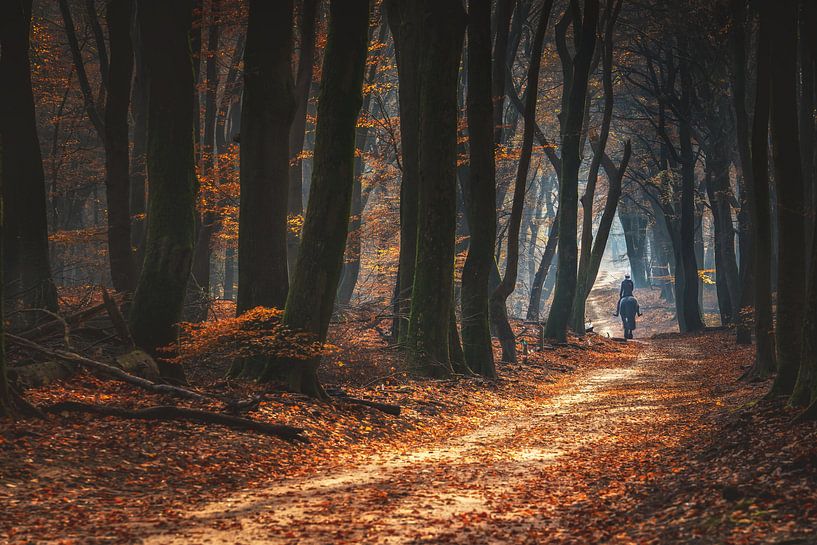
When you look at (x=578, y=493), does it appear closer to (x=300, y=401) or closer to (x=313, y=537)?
(x=313, y=537)

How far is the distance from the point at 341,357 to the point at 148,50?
692cm

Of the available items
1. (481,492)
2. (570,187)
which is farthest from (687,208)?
(481,492)

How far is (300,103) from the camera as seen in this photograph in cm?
1891

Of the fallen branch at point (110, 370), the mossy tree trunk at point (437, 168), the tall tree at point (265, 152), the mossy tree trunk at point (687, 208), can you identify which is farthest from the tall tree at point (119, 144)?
the mossy tree trunk at point (687, 208)

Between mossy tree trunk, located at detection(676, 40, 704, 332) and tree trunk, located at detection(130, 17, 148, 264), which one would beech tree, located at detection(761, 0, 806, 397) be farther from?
mossy tree trunk, located at detection(676, 40, 704, 332)

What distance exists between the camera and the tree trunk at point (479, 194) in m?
16.7

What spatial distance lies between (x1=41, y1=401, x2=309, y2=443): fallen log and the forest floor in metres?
0.14

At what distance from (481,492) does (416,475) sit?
37.9 inches

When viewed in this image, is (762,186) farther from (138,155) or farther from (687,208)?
(687,208)

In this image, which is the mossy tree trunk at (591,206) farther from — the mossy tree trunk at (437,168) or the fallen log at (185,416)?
the fallen log at (185,416)

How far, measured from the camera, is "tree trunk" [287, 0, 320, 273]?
16.0 m

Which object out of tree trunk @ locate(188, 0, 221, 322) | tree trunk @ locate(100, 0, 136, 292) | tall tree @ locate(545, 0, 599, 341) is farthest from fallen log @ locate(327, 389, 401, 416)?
tall tree @ locate(545, 0, 599, 341)

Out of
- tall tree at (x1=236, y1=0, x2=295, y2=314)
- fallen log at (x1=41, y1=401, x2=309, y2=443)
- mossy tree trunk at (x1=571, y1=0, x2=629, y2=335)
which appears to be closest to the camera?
fallen log at (x1=41, y1=401, x2=309, y2=443)

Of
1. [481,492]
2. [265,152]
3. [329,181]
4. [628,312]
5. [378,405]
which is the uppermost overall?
[265,152]
